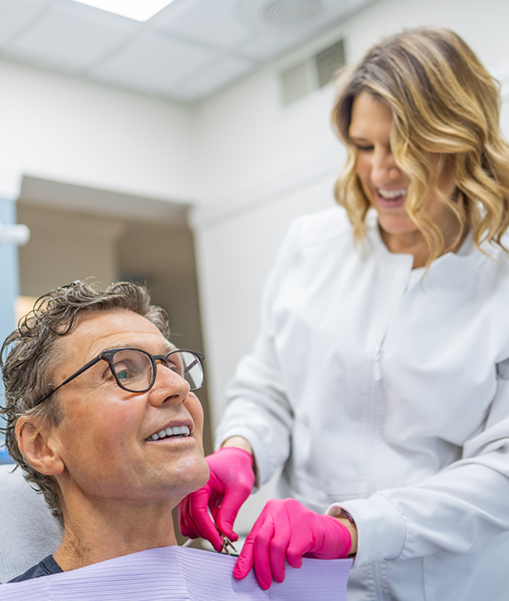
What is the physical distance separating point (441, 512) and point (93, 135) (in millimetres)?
2260

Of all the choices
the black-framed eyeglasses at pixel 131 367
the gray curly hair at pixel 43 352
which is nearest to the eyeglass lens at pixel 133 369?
the black-framed eyeglasses at pixel 131 367

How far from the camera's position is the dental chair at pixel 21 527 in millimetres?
1218

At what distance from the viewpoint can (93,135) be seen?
2914mm

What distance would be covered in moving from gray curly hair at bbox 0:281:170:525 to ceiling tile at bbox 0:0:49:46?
63 centimetres

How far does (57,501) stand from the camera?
1246 mm

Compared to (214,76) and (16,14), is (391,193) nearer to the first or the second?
(16,14)

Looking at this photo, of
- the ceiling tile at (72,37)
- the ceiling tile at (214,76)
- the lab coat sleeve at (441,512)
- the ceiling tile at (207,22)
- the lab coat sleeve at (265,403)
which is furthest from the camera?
the ceiling tile at (214,76)

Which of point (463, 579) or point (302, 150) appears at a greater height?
point (302, 150)

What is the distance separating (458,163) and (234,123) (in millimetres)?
2268

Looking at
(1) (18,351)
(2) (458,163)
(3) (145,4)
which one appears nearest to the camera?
(1) (18,351)

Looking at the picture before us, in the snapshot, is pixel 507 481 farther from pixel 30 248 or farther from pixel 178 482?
pixel 30 248

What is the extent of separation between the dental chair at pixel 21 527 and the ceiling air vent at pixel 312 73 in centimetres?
207

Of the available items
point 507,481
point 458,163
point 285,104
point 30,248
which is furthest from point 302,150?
point 507,481

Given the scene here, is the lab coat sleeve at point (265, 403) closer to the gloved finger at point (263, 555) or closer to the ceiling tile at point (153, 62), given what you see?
the gloved finger at point (263, 555)
